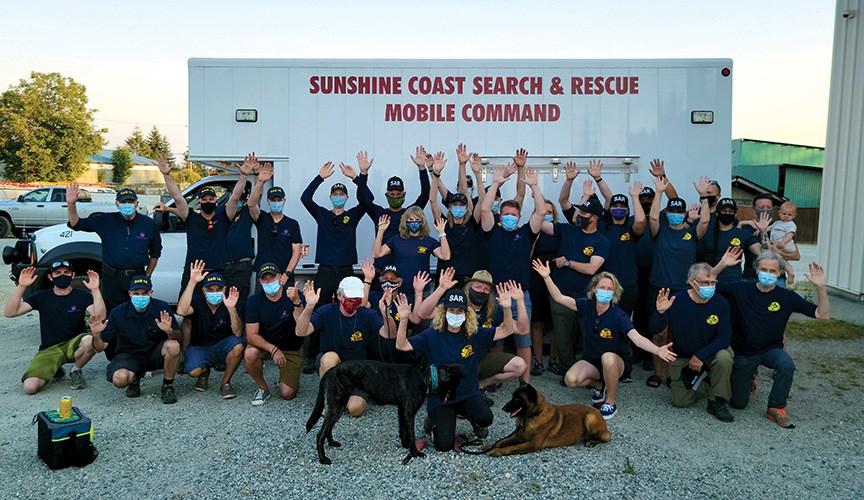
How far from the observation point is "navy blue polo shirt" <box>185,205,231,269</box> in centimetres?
684

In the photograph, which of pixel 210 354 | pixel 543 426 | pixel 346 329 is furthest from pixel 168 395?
pixel 543 426

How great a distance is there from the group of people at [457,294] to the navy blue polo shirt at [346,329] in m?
0.01

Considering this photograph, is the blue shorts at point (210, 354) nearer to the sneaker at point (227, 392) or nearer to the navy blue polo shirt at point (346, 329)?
the sneaker at point (227, 392)

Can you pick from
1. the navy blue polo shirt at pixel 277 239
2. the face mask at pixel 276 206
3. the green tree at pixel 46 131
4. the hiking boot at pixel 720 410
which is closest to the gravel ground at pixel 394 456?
the hiking boot at pixel 720 410

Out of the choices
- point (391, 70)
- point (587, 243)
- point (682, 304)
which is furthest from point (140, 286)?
point (682, 304)

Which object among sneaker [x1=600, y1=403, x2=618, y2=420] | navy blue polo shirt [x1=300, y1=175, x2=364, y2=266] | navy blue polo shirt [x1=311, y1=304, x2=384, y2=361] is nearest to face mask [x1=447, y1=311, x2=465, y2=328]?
navy blue polo shirt [x1=311, y1=304, x2=384, y2=361]

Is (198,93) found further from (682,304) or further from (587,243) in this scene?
(682,304)

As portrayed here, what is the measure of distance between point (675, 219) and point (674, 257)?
39 centimetres

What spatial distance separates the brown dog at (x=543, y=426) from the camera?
4.54 metres

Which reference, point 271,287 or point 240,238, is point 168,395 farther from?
point 240,238

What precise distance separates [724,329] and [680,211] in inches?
53.9

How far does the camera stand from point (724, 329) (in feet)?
18.3

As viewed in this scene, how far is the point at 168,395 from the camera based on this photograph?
5.70 meters

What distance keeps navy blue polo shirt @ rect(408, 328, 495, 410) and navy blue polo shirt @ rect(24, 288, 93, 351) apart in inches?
143
